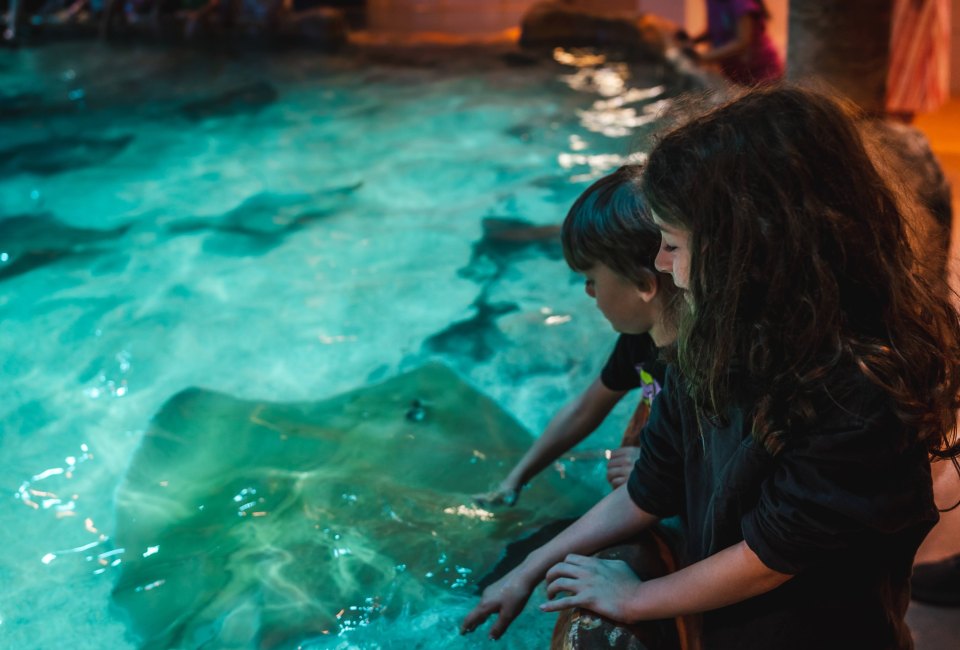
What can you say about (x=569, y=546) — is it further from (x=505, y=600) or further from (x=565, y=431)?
(x=565, y=431)

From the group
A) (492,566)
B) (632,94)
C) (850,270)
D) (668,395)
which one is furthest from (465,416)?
(632,94)

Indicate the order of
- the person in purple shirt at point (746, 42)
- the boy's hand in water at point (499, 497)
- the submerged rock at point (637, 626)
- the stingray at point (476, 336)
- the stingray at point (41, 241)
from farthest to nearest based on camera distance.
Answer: the person in purple shirt at point (746, 42) → the stingray at point (41, 241) → the stingray at point (476, 336) → the boy's hand in water at point (499, 497) → the submerged rock at point (637, 626)

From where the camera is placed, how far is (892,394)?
1.35 m

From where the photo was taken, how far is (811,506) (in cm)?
140

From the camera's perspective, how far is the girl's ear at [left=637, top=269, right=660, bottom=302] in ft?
6.64

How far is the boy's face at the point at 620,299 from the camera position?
2061mm

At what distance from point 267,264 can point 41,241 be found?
144cm

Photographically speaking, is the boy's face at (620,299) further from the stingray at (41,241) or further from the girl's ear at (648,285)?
the stingray at (41,241)

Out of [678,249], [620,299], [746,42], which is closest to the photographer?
[678,249]

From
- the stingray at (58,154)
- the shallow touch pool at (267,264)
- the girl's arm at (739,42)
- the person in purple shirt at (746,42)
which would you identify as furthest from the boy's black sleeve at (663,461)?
the stingray at (58,154)

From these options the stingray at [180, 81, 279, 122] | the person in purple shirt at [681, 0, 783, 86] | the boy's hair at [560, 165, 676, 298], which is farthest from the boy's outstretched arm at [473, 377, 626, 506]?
the stingray at [180, 81, 279, 122]

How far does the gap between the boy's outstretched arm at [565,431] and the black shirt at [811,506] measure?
58 cm

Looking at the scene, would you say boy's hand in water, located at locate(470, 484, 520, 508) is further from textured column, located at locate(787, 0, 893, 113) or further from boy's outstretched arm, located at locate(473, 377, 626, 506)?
textured column, located at locate(787, 0, 893, 113)

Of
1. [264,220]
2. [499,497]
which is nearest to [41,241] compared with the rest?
[264,220]
